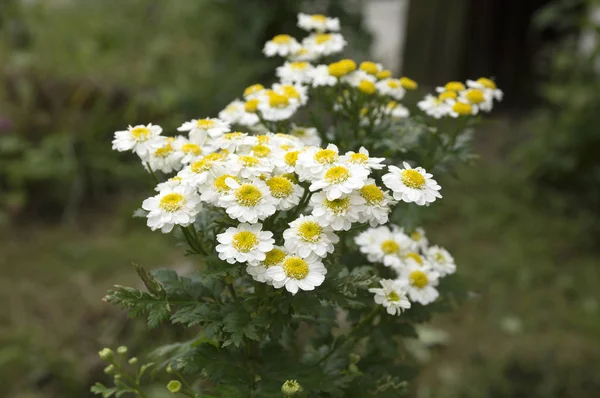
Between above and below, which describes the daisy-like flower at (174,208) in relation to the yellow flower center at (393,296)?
above

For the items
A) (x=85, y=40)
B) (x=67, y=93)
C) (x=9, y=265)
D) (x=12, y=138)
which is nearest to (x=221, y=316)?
(x=9, y=265)

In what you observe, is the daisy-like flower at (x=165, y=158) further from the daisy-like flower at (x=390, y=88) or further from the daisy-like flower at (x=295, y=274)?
the daisy-like flower at (x=390, y=88)

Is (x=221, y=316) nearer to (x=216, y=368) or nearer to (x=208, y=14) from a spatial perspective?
(x=216, y=368)

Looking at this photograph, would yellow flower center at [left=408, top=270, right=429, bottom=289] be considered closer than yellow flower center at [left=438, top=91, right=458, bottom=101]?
Yes

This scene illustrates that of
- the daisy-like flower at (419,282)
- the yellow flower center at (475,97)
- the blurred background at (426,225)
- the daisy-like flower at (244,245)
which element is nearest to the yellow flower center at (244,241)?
the daisy-like flower at (244,245)

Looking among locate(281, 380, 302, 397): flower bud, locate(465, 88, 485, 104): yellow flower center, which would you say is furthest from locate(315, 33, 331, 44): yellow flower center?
locate(281, 380, 302, 397): flower bud

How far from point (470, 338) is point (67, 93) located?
8.77ft

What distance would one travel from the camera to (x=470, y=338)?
8.97ft

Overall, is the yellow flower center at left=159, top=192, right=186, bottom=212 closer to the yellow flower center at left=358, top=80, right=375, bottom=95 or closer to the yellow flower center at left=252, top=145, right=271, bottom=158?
the yellow flower center at left=252, top=145, right=271, bottom=158

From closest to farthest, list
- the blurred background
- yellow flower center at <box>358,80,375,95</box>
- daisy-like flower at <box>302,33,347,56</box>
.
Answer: yellow flower center at <box>358,80,375,95</box>, daisy-like flower at <box>302,33,347,56</box>, the blurred background

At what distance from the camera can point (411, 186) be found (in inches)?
40.1

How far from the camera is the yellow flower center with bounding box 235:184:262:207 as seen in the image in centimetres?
98

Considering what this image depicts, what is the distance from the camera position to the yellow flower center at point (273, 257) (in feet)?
3.22

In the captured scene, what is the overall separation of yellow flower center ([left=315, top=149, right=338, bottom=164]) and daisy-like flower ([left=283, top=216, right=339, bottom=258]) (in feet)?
0.30
